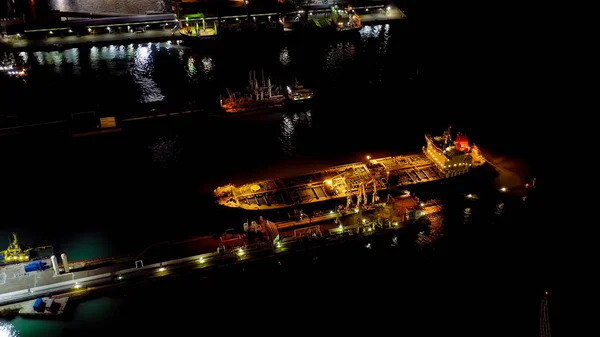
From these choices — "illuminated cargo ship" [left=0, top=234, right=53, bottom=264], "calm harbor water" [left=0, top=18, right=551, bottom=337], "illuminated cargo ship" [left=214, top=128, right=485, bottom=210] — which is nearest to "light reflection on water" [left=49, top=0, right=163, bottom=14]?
"calm harbor water" [left=0, top=18, right=551, bottom=337]

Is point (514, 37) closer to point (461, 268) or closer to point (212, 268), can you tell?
point (461, 268)

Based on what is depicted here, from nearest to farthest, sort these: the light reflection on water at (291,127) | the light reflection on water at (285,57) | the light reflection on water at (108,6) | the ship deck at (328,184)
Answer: the ship deck at (328,184)
the light reflection on water at (291,127)
the light reflection on water at (285,57)
the light reflection on water at (108,6)

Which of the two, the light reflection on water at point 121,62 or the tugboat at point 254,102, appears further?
the light reflection on water at point 121,62

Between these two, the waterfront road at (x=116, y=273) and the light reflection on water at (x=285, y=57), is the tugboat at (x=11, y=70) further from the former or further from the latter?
the waterfront road at (x=116, y=273)

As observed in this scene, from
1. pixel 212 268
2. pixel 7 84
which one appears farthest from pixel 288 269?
pixel 7 84

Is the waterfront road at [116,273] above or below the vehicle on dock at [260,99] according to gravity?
below

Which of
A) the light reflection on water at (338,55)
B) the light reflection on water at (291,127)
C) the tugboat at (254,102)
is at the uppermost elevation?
the light reflection on water at (338,55)

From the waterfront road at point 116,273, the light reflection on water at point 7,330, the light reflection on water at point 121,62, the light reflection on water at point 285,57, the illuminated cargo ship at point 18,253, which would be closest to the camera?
the light reflection on water at point 7,330

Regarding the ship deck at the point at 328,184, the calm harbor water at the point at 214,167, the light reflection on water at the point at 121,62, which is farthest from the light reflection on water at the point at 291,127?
the light reflection on water at the point at 121,62
